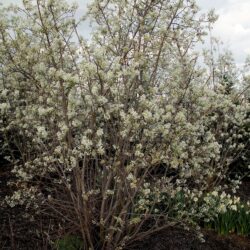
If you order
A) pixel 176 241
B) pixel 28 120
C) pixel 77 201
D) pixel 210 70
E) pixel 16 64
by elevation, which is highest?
pixel 210 70

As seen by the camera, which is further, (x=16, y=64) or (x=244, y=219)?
(x=244, y=219)

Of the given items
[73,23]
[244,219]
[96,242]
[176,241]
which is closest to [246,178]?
[244,219]

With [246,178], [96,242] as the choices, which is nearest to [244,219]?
[96,242]

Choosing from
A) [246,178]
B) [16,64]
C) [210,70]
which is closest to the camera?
[16,64]

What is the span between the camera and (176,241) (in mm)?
5590

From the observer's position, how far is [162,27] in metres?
4.93

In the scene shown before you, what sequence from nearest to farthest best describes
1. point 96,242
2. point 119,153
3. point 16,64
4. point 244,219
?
point 119,153 → point 16,64 → point 96,242 → point 244,219

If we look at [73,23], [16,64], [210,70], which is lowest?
[16,64]

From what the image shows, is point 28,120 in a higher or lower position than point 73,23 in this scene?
lower

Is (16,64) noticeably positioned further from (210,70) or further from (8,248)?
(210,70)

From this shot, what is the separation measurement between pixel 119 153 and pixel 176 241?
1.62m

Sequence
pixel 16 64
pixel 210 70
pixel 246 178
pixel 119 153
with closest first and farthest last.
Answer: pixel 119 153
pixel 16 64
pixel 210 70
pixel 246 178

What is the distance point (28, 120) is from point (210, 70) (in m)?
3.75

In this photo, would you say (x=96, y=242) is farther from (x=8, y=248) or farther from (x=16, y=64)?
(x=16, y=64)
